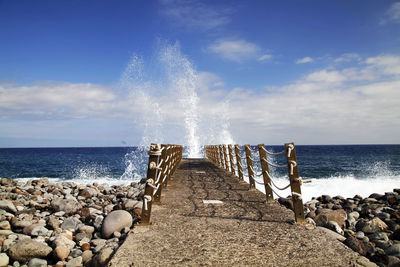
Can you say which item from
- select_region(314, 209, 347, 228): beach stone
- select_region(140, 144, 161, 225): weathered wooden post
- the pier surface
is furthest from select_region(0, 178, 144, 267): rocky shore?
select_region(314, 209, 347, 228): beach stone

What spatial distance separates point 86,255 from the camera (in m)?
4.03

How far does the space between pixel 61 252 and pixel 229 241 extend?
2.61 m

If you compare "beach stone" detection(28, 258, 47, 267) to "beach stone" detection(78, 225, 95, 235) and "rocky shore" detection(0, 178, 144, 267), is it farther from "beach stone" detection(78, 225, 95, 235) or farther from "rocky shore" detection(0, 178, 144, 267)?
"beach stone" detection(78, 225, 95, 235)

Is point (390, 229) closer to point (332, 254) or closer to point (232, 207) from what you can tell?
point (232, 207)

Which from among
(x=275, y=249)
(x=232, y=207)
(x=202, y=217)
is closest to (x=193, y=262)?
(x=275, y=249)

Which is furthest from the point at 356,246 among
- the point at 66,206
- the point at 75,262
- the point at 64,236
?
the point at 66,206

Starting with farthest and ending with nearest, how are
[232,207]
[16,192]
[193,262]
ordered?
1. [16,192]
2. [232,207]
3. [193,262]

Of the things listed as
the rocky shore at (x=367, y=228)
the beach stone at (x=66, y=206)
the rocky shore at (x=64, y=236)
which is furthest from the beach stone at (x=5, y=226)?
the rocky shore at (x=367, y=228)

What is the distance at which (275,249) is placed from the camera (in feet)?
9.75

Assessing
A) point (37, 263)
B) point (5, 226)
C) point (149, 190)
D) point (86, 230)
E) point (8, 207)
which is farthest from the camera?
point (8, 207)

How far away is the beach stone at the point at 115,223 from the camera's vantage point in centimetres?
466

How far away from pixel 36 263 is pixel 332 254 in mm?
3861

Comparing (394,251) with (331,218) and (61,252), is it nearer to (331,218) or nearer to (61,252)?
(331,218)

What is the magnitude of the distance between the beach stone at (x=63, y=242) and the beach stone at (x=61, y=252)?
93mm
